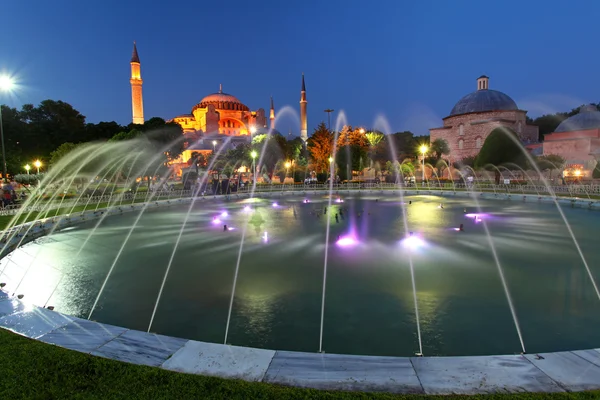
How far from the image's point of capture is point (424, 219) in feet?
67.2

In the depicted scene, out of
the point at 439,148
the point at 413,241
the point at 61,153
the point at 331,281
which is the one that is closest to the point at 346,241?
the point at 413,241

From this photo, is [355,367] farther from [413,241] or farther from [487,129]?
[487,129]

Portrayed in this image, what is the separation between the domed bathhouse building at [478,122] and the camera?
71938mm

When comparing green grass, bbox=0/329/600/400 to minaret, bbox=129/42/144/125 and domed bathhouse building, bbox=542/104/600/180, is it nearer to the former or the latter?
domed bathhouse building, bbox=542/104/600/180

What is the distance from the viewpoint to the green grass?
377 cm

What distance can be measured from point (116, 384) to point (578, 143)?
2824 inches

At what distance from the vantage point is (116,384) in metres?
4.02

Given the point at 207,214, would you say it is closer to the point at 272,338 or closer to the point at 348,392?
the point at 272,338

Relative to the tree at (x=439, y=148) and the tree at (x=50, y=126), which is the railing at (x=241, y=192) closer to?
the tree at (x=439, y=148)

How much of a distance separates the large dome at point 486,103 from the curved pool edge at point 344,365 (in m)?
79.4

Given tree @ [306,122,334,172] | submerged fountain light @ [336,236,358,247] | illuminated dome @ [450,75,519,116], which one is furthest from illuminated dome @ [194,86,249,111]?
submerged fountain light @ [336,236,358,247]

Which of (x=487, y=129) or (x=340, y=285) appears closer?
(x=340, y=285)

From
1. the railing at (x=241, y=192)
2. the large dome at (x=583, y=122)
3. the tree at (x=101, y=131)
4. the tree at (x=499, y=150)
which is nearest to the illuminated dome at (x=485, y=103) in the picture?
the large dome at (x=583, y=122)

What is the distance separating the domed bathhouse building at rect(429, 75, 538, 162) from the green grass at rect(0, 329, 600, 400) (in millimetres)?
→ 76696
